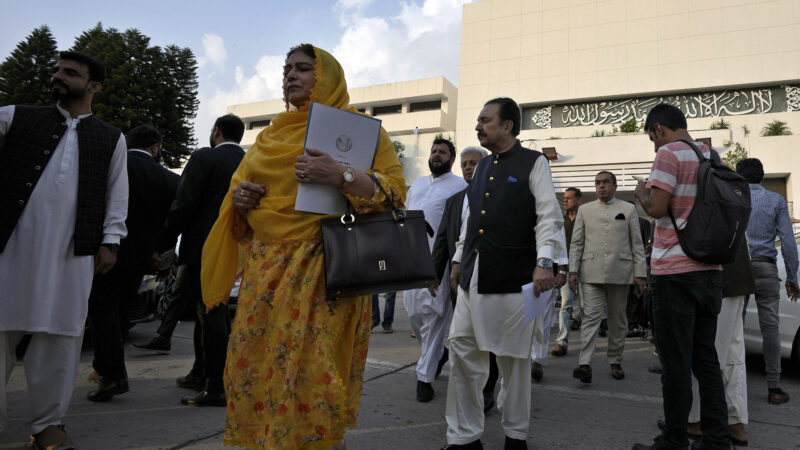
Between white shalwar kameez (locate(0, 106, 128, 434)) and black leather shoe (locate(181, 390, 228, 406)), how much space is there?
3.01 feet

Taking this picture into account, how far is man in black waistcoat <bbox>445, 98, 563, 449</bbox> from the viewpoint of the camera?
2830 millimetres

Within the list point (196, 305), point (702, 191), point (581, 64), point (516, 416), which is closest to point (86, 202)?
point (196, 305)

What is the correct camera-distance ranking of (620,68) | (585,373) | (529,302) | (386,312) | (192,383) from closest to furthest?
(529,302) < (192,383) < (585,373) < (386,312) < (620,68)

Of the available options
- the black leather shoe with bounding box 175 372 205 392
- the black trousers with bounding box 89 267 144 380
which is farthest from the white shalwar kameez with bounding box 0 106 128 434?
the black leather shoe with bounding box 175 372 205 392

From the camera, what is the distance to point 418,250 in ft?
7.32

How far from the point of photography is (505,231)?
9.62 feet

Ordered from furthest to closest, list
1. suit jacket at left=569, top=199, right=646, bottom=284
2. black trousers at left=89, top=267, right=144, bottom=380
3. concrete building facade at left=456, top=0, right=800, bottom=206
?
concrete building facade at left=456, top=0, right=800, bottom=206 < suit jacket at left=569, top=199, right=646, bottom=284 < black trousers at left=89, top=267, right=144, bottom=380

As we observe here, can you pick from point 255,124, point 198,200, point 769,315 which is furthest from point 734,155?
point 255,124

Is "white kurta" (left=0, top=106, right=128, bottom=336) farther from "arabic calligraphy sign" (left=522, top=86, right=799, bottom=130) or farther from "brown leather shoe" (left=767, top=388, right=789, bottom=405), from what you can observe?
"arabic calligraphy sign" (left=522, top=86, right=799, bottom=130)

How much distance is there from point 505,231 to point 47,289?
2473mm

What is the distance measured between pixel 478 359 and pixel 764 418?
2394mm

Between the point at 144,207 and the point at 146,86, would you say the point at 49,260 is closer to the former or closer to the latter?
the point at 144,207

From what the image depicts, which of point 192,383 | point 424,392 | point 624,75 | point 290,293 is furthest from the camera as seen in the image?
point 624,75

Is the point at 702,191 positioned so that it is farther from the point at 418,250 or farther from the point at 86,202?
the point at 86,202
